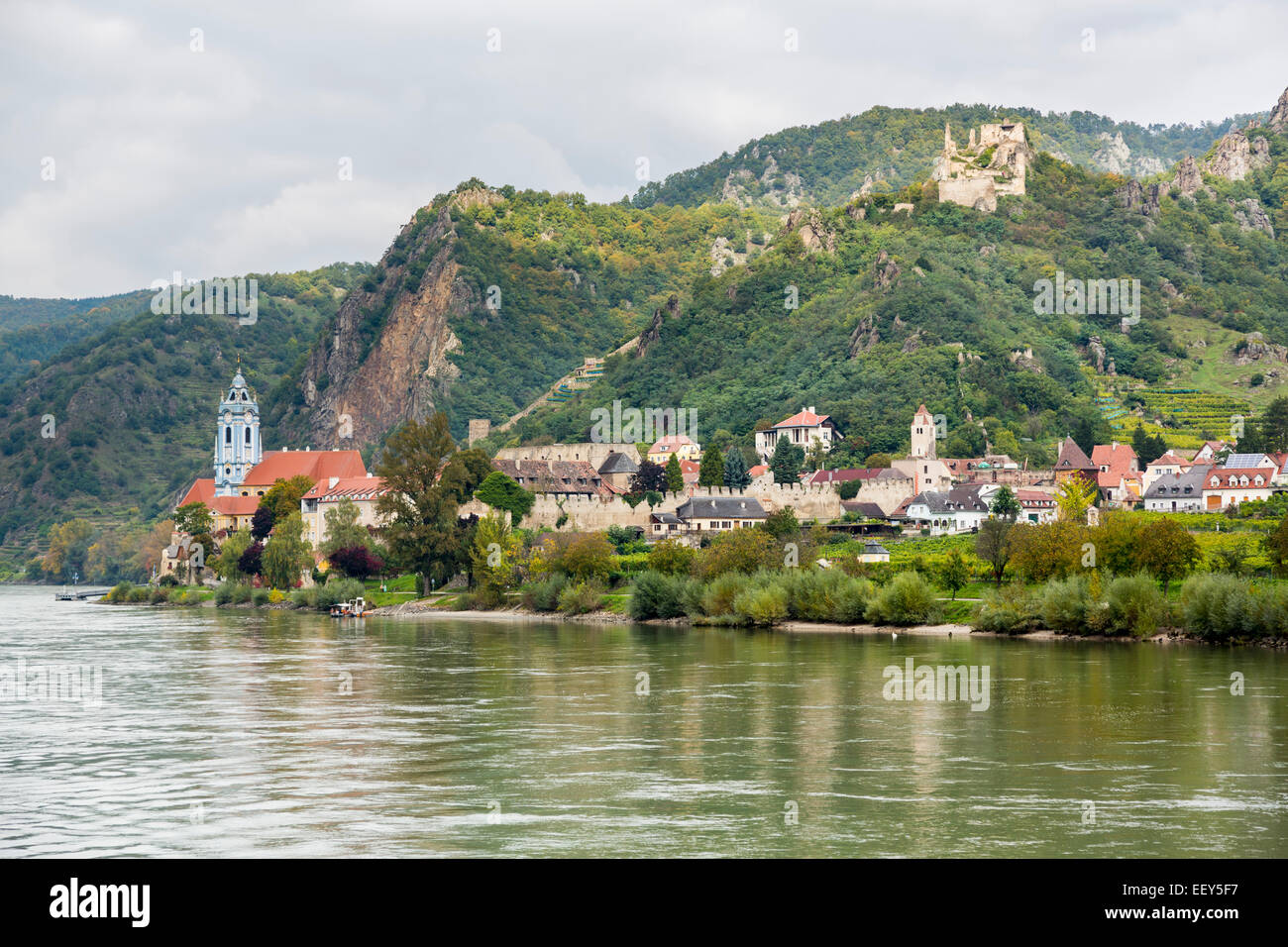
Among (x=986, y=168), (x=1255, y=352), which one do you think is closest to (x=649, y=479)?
(x=1255, y=352)

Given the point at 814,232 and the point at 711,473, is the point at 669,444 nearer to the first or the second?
the point at 711,473

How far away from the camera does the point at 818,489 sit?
10500 centimetres

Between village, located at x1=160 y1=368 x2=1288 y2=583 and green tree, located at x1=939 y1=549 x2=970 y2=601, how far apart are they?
862cm

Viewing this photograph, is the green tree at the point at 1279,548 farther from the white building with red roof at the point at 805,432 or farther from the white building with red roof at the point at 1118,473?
the white building with red roof at the point at 805,432

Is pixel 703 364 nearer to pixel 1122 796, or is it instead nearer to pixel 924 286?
pixel 924 286

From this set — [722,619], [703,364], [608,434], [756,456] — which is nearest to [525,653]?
[722,619]

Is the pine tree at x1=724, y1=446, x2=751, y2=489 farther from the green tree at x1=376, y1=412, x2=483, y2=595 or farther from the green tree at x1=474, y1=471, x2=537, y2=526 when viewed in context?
the green tree at x1=376, y1=412, x2=483, y2=595

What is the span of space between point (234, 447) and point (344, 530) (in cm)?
4450

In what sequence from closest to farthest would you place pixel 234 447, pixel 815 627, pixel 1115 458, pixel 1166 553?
pixel 1166 553 → pixel 815 627 → pixel 1115 458 → pixel 234 447

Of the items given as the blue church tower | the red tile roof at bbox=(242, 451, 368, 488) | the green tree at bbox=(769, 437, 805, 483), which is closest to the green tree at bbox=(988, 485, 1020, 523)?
the green tree at bbox=(769, 437, 805, 483)

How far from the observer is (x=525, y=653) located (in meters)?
57.2

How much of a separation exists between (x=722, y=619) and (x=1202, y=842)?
4943 cm

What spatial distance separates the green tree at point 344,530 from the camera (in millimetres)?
104750

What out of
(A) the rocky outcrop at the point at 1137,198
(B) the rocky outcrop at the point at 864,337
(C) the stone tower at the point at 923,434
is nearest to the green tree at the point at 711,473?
(C) the stone tower at the point at 923,434
